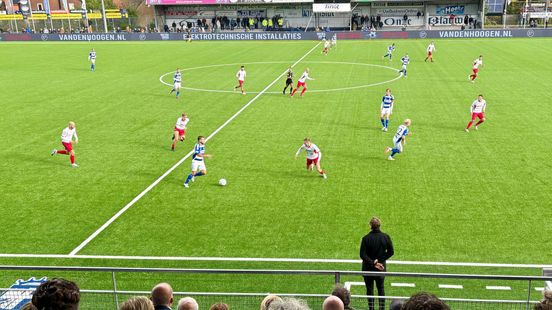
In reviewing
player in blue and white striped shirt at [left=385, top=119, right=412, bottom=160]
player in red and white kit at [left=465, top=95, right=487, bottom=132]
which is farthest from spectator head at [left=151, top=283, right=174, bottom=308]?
player in red and white kit at [left=465, top=95, right=487, bottom=132]

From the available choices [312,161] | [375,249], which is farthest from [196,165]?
[375,249]

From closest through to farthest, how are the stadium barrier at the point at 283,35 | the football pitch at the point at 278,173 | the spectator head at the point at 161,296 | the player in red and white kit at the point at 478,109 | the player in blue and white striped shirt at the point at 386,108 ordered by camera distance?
1. the spectator head at the point at 161,296
2. the football pitch at the point at 278,173
3. the player in red and white kit at the point at 478,109
4. the player in blue and white striped shirt at the point at 386,108
5. the stadium barrier at the point at 283,35

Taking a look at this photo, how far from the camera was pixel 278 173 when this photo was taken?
18.5 m

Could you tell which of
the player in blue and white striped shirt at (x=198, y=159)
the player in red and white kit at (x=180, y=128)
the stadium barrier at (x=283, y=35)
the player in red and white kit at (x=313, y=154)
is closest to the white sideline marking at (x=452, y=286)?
the player in red and white kit at (x=313, y=154)

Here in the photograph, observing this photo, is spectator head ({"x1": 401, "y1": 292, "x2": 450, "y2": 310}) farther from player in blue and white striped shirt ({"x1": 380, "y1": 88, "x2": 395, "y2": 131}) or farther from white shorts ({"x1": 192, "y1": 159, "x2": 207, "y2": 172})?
player in blue and white striped shirt ({"x1": 380, "y1": 88, "x2": 395, "y2": 131})

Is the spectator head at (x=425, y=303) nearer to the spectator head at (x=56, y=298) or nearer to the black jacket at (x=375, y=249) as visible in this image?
the spectator head at (x=56, y=298)

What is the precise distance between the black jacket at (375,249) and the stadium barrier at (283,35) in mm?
62637

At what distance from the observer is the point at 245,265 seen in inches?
475

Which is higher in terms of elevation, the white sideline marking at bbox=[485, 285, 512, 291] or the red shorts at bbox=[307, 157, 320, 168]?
the red shorts at bbox=[307, 157, 320, 168]

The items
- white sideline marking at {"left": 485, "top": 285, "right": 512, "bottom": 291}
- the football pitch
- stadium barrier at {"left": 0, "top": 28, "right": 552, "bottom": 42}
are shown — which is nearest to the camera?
white sideline marking at {"left": 485, "top": 285, "right": 512, "bottom": 291}

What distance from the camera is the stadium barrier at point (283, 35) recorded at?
230ft

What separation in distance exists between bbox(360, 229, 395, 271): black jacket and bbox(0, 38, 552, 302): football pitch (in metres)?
1.99

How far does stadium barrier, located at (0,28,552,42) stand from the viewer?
230 feet

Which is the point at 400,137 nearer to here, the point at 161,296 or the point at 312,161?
the point at 312,161
